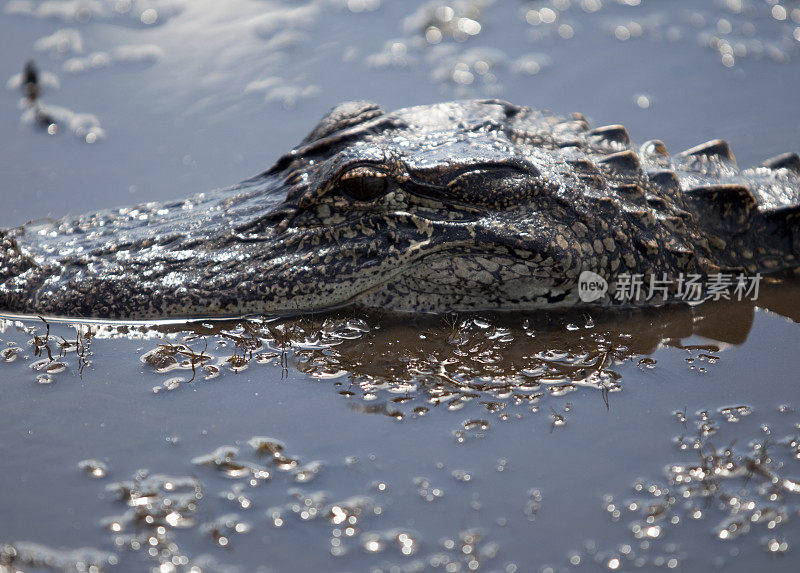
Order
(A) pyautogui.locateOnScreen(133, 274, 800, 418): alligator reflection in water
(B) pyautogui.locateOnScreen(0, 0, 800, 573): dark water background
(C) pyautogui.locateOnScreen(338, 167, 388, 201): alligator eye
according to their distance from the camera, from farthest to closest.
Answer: (C) pyautogui.locateOnScreen(338, 167, 388, 201): alligator eye < (A) pyautogui.locateOnScreen(133, 274, 800, 418): alligator reflection in water < (B) pyautogui.locateOnScreen(0, 0, 800, 573): dark water background

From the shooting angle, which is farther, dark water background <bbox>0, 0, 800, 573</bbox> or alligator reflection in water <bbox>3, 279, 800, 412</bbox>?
alligator reflection in water <bbox>3, 279, 800, 412</bbox>

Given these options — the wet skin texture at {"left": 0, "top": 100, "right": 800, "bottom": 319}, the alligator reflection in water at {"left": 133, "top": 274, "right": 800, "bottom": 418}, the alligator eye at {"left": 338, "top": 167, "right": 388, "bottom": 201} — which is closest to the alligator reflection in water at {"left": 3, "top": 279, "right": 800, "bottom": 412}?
the alligator reflection in water at {"left": 133, "top": 274, "right": 800, "bottom": 418}


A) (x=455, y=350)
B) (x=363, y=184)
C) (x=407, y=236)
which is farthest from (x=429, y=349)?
(x=363, y=184)

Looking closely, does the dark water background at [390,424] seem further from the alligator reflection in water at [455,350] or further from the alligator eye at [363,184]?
the alligator eye at [363,184]

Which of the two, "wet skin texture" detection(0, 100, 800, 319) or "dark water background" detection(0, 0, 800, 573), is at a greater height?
"wet skin texture" detection(0, 100, 800, 319)

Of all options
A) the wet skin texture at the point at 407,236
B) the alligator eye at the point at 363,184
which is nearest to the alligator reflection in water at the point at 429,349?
the wet skin texture at the point at 407,236

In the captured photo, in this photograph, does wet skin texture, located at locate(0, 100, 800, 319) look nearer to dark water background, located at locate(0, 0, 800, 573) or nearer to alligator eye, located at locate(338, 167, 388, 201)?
alligator eye, located at locate(338, 167, 388, 201)

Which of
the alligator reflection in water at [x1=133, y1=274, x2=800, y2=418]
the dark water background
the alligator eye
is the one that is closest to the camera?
the dark water background
